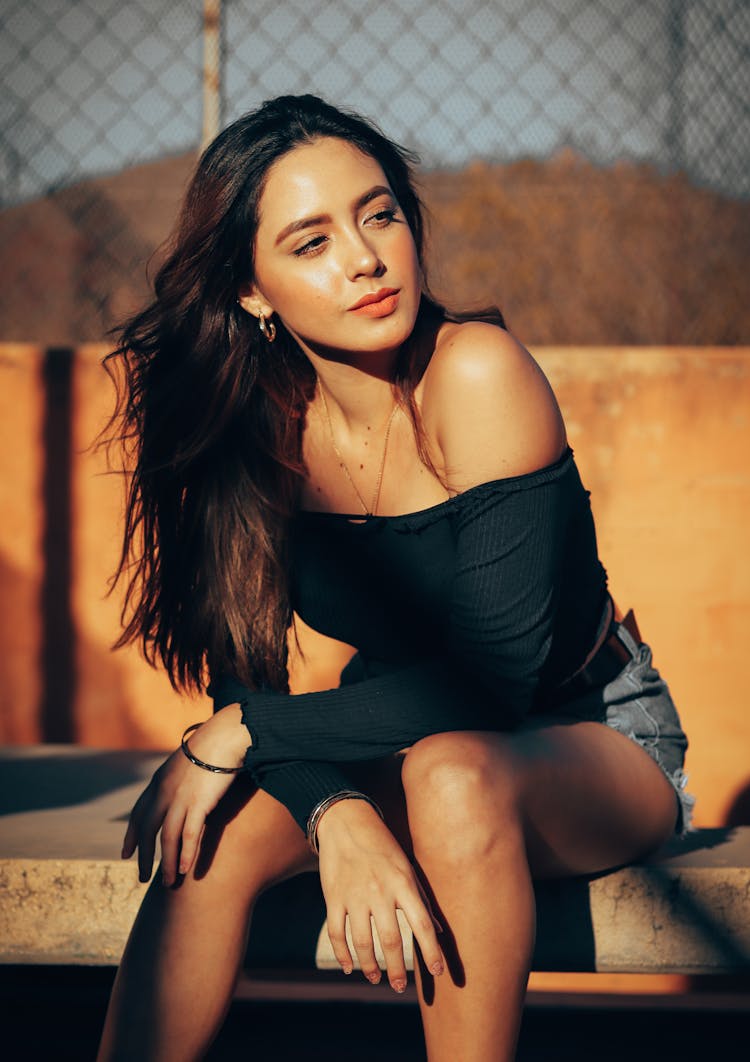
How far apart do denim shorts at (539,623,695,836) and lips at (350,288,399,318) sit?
726 millimetres

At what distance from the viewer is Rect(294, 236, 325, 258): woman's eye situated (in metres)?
1.91

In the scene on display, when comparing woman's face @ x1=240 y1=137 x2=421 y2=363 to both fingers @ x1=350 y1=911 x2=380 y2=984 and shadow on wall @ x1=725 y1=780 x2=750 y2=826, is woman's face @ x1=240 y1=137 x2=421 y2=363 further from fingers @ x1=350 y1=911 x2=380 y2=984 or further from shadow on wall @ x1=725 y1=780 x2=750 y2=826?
shadow on wall @ x1=725 y1=780 x2=750 y2=826

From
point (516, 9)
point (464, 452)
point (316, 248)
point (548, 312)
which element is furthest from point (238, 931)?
point (516, 9)

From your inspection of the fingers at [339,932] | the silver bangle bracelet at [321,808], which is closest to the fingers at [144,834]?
the silver bangle bracelet at [321,808]

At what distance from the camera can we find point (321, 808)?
5.26 ft

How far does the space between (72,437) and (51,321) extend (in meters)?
0.55

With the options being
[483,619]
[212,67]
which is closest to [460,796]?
[483,619]

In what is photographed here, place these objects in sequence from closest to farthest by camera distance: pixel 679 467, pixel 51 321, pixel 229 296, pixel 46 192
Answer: pixel 229 296 → pixel 679 467 → pixel 46 192 → pixel 51 321

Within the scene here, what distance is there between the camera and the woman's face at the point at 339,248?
1873mm

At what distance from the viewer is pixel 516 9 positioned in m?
2.99

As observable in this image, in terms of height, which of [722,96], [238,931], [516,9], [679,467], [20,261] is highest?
[516,9]

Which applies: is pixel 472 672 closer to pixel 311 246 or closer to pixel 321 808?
pixel 321 808

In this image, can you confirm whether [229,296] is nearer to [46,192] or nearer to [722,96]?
[46,192]

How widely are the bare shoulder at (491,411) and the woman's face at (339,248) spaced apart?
0.42ft
